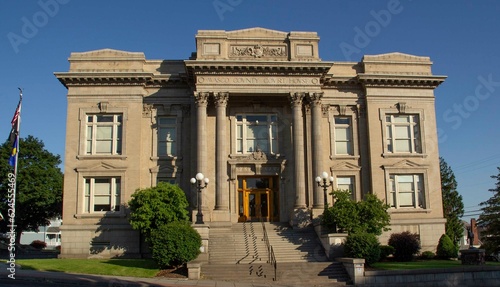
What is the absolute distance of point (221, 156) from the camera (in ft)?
106

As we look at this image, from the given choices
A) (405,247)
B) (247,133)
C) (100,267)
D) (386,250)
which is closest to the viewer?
(100,267)

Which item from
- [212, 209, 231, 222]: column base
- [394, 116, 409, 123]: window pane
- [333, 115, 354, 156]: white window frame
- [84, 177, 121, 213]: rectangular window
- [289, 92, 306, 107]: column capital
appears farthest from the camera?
[394, 116, 409, 123]: window pane

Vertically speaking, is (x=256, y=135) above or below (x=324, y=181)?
above

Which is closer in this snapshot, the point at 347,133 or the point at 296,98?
the point at 296,98

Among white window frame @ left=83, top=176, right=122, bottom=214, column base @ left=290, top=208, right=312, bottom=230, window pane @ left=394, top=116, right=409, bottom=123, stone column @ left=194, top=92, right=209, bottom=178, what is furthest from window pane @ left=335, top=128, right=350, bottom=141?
white window frame @ left=83, top=176, right=122, bottom=214

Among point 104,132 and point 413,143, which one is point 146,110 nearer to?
point 104,132

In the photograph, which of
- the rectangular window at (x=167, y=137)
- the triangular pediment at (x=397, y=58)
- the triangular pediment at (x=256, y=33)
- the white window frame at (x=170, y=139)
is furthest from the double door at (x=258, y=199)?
the triangular pediment at (x=397, y=58)

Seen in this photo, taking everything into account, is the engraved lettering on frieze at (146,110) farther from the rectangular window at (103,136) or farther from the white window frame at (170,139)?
the rectangular window at (103,136)

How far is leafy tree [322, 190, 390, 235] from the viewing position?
28.0m

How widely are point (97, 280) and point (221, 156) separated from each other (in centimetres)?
1296

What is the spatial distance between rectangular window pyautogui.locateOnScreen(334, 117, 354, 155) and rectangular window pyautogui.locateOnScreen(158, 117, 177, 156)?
11.3 meters

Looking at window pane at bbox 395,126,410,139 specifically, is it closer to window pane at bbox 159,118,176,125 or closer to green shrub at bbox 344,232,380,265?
green shrub at bbox 344,232,380,265

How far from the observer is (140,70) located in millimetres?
34344

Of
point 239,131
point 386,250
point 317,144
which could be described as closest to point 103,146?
point 239,131
